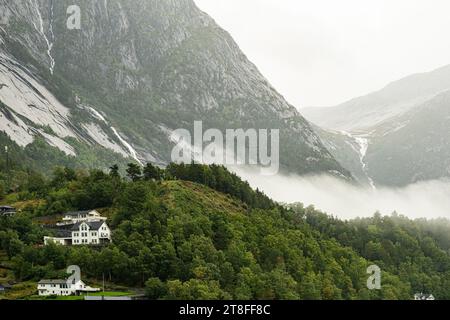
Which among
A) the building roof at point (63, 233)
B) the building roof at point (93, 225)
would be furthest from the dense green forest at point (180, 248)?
the building roof at point (93, 225)

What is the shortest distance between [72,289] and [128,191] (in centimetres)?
4713

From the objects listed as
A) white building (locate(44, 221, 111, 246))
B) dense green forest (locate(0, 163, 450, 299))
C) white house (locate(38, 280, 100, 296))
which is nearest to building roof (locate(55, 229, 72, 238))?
white building (locate(44, 221, 111, 246))

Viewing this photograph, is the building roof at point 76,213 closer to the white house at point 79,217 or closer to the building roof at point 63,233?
the white house at point 79,217

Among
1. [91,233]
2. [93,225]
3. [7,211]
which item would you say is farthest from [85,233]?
[7,211]

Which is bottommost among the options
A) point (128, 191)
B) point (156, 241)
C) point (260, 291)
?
point (260, 291)

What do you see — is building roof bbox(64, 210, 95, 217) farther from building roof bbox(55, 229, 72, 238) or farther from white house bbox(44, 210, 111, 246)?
building roof bbox(55, 229, 72, 238)

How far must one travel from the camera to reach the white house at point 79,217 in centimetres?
15607

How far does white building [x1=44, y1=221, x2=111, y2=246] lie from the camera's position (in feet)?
480

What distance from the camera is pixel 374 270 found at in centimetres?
19700

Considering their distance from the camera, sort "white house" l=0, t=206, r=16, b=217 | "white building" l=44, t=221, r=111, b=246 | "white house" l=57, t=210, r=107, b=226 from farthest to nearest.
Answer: "white house" l=0, t=206, r=16, b=217 < "white house" l=57, t=210, r=107, b=226 < "white building" l=44, t=221, r=111, b=246

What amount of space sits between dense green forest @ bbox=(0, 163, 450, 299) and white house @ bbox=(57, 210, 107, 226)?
140 inches

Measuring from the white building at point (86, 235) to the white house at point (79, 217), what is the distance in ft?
18.3
